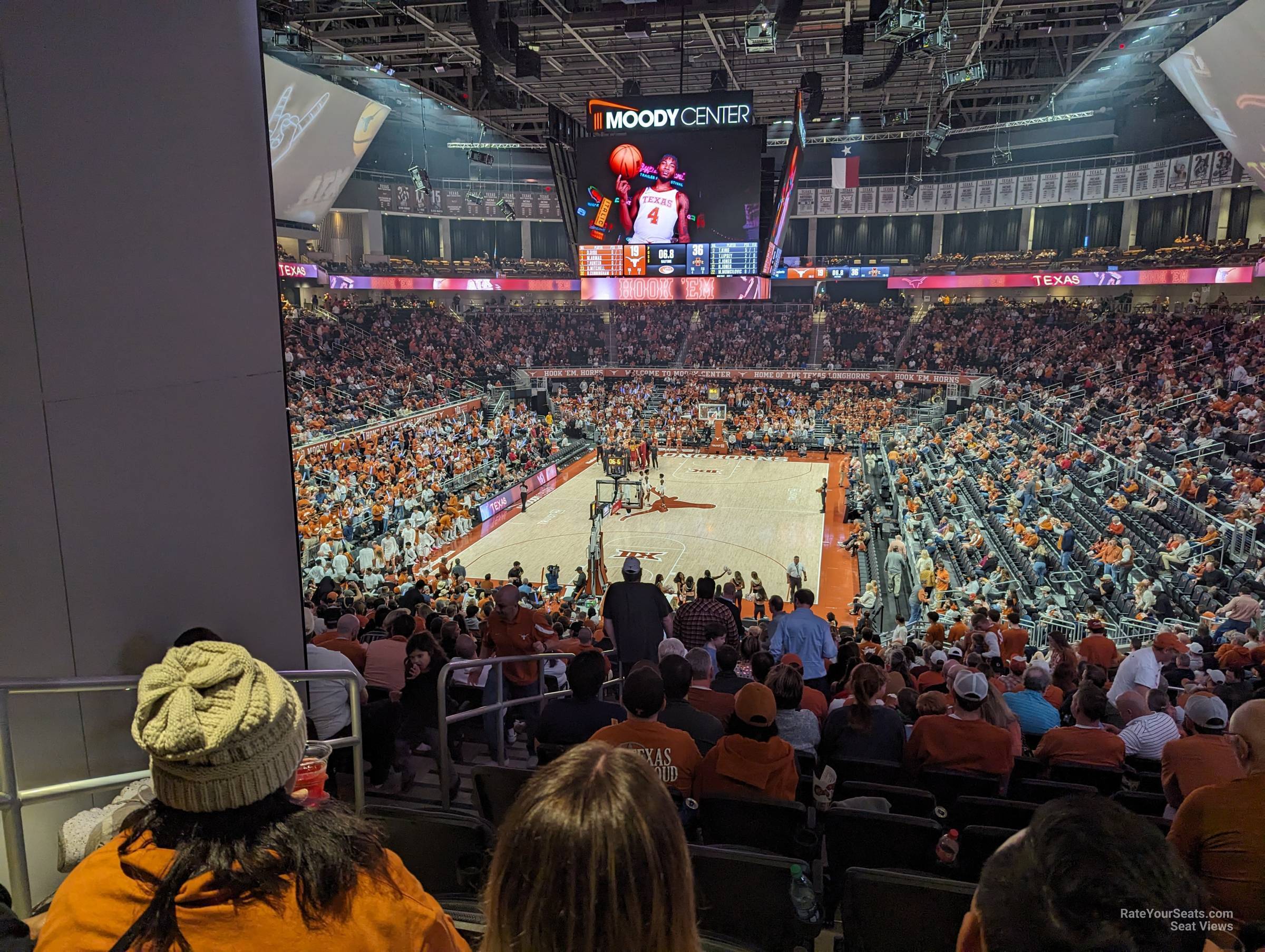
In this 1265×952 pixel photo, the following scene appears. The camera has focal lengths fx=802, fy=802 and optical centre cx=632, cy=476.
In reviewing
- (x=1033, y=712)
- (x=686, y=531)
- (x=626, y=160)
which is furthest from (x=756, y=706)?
(x=686, y=531)

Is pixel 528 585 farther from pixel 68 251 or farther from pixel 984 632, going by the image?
pixel 68 251

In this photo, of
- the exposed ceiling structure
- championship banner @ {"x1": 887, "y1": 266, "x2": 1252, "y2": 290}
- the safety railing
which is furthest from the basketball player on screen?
championship banner @ {"x1": 887, "y1": 266, "x2": 1252, "y2": 290}

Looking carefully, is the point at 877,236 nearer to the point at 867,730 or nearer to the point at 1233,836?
the point at 867,730

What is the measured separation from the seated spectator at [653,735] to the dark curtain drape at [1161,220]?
114 ft

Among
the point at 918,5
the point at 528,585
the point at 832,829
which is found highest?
the point at 918,5

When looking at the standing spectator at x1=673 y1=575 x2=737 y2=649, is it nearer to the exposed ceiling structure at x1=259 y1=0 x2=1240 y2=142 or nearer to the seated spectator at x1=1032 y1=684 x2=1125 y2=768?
the seated spectator at x1=1032 y1=684 x2=1125 y2=768

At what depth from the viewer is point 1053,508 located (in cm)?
1588

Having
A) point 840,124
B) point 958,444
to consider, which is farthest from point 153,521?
point 840,124

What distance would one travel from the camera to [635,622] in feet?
21.5

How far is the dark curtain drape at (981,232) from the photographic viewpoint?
37.1 meters

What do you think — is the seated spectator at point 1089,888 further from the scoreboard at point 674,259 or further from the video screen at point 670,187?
the scoreboard at point 674,259

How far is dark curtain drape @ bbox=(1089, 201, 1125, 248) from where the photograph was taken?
3306cm

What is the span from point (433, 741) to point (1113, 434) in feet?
61.3

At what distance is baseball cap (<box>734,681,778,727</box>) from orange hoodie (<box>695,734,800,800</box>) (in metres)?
0.11
